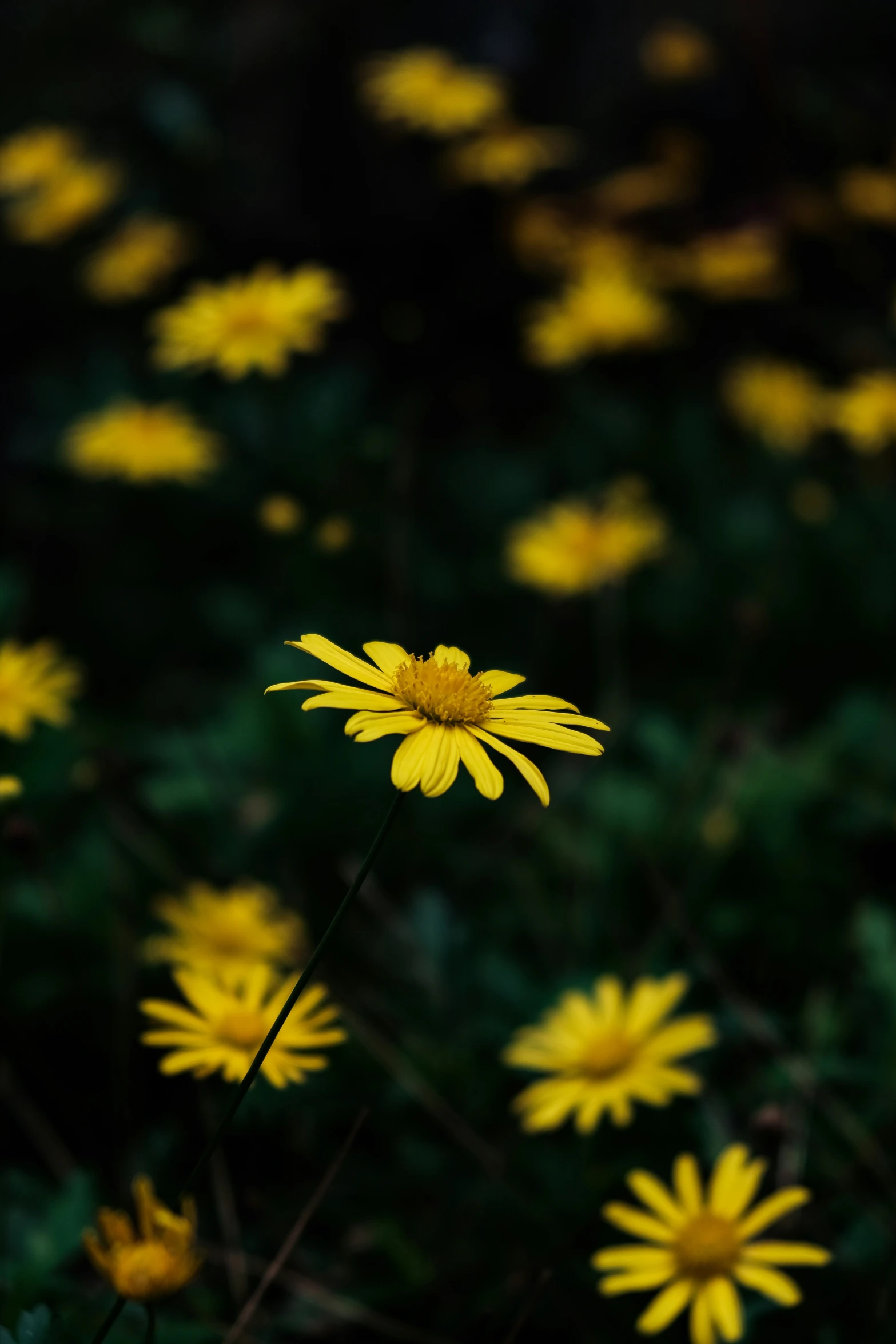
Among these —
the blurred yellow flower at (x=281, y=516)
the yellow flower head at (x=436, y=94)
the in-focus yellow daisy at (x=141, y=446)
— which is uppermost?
the yellow flower head at (x=436, y=94)

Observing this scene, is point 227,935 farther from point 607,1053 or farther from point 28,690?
point 607,1053

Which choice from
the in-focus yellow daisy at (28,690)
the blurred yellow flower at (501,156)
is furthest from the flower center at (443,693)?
the blurred yellow flower at (501,156)

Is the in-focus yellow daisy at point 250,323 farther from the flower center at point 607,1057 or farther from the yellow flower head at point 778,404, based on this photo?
the flower center at point 607,1057

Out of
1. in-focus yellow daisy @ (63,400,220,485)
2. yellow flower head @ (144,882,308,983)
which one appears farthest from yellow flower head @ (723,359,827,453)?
yellow flower head @ (144,882,308,983)

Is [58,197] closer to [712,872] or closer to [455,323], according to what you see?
[455,323]

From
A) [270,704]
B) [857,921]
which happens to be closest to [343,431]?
[270,704]

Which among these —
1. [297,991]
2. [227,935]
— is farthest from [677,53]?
[297,991]
